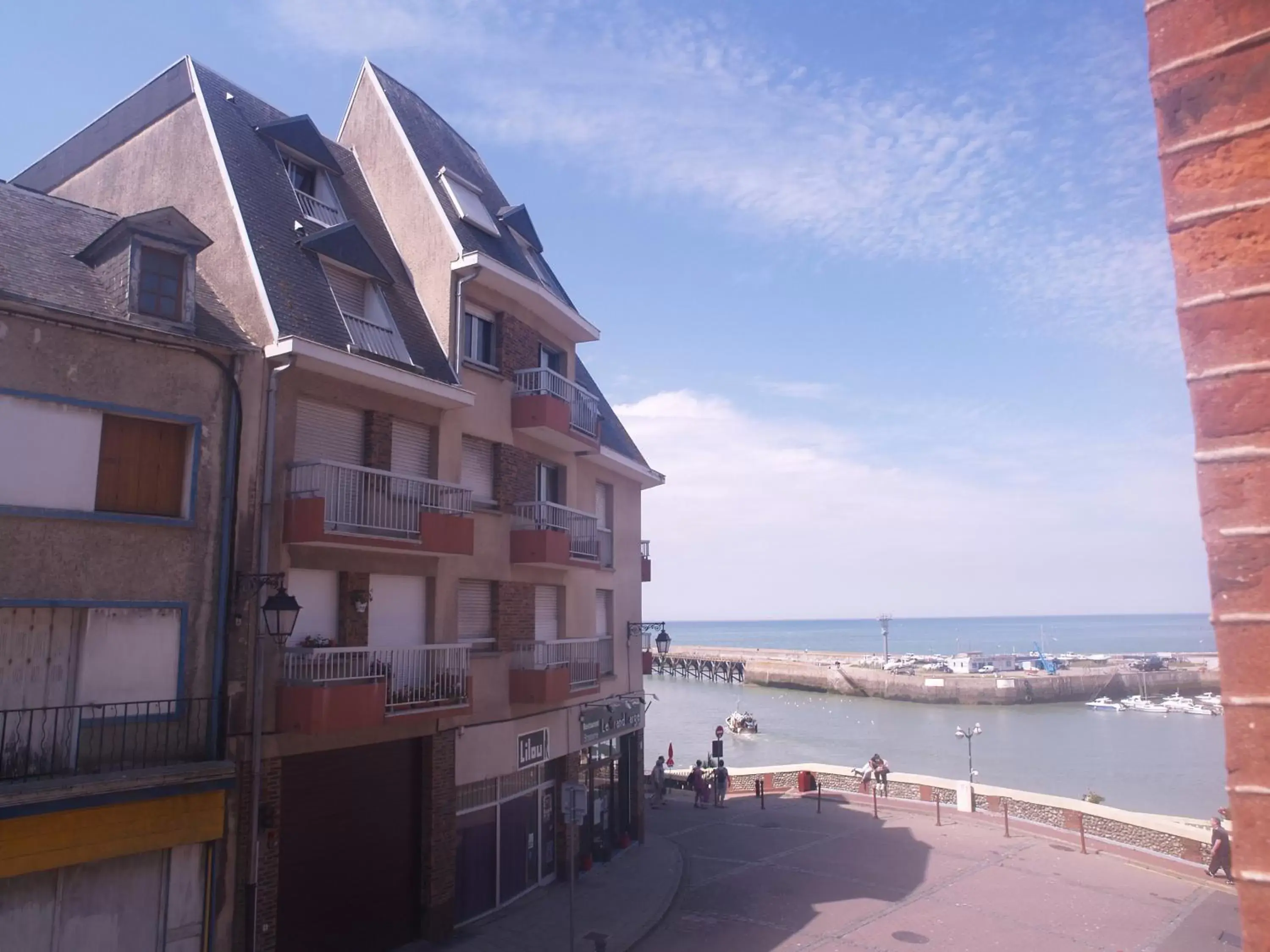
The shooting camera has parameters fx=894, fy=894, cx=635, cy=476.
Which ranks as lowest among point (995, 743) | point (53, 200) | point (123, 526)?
point (995, 743)

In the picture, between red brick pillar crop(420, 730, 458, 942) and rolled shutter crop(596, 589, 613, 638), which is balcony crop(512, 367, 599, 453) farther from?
red brick pillar crop(420, 730, 458, 942)

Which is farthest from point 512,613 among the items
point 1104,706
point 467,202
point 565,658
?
point 1104,706

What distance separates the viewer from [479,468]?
18.7m

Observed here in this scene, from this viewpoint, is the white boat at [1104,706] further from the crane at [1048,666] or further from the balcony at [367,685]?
the balcony at [367,685]

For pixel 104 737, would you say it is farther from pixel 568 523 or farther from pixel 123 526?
pixel 568 523

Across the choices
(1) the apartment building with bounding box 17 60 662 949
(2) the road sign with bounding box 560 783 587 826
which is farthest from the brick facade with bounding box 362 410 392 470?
(2) the road sign with bounding box 560 783 587 826

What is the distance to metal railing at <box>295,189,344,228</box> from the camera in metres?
17.6

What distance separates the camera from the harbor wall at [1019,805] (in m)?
24.0

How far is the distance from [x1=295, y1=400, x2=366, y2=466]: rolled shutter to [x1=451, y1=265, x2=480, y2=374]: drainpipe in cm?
299

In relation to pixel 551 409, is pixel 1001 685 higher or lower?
lower

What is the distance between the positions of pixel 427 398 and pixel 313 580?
406 cm

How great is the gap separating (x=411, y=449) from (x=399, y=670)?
409 cm

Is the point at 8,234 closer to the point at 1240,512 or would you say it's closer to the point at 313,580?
the point at 313,580

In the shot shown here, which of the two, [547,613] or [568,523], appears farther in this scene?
[547,613]
